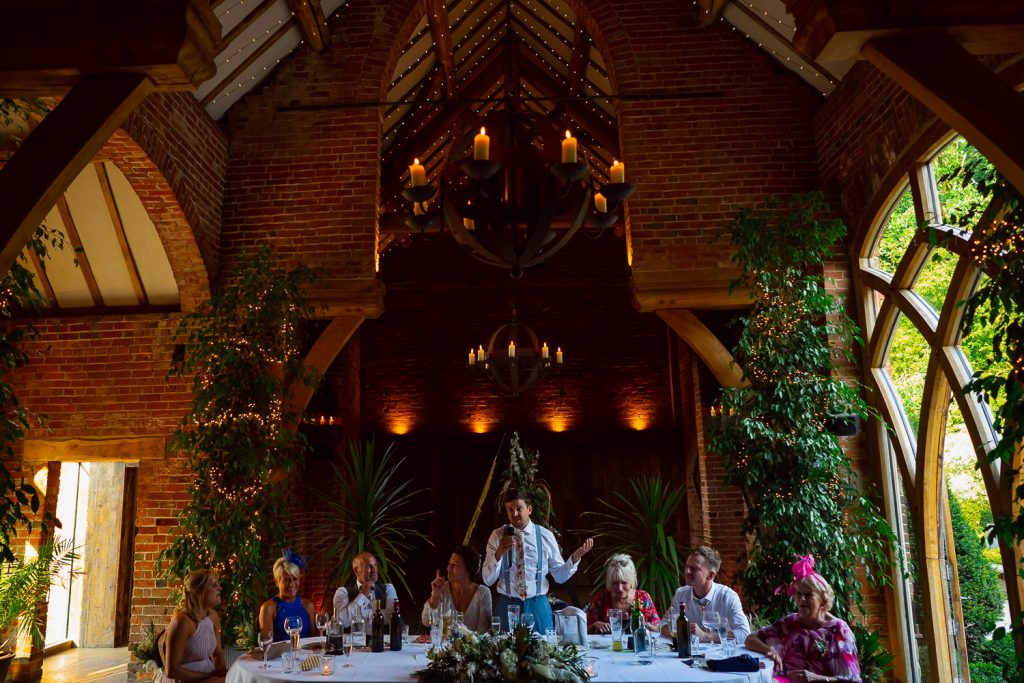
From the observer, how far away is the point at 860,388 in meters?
5.34

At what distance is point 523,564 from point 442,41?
581cm

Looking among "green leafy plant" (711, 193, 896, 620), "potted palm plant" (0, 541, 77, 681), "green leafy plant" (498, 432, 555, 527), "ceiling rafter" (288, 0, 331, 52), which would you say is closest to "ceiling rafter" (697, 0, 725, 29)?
"green leafy plant" (711, 193, 896, 620)

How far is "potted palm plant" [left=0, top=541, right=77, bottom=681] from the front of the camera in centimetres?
536

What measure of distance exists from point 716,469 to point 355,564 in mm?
4180

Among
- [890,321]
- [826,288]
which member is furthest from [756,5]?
[890,321]

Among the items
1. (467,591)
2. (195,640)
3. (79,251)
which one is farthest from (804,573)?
(79,251)

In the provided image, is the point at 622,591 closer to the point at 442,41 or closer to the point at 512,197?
the point at 512,197

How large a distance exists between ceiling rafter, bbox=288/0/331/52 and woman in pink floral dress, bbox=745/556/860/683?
5.39 meters

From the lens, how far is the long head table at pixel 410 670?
291 cm

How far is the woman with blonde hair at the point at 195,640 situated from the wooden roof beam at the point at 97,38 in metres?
2.39

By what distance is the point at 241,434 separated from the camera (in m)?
5.02

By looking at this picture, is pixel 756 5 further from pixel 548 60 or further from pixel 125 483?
pixel 125 483

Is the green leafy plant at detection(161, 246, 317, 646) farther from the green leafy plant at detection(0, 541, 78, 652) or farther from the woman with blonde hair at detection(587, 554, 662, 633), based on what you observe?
the woman with blonde hair at detection(587, 554, 662, 633)

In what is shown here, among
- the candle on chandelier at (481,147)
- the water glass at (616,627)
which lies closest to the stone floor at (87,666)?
the water glass at (616,627)
